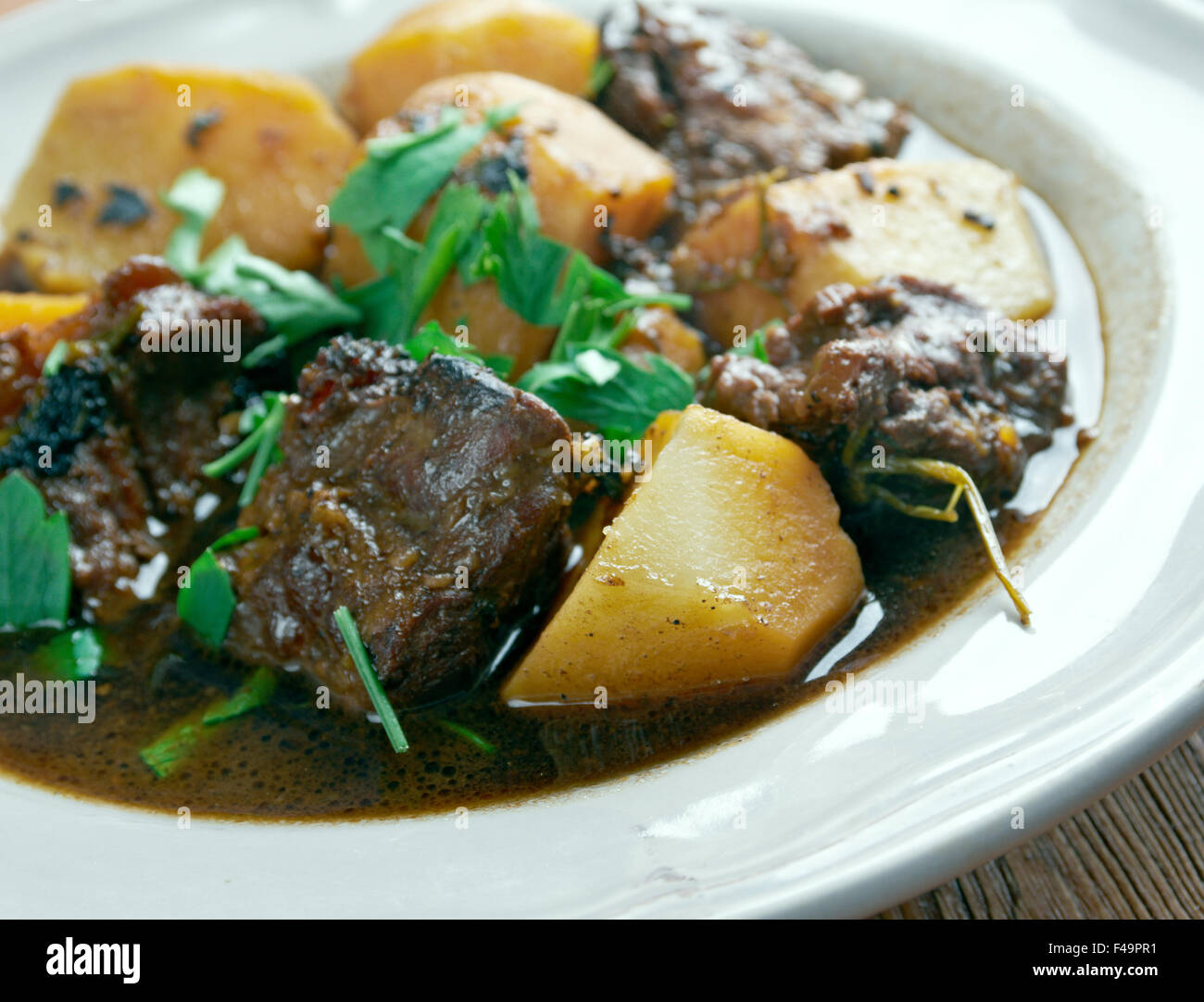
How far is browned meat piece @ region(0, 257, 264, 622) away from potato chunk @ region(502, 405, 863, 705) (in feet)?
3.97

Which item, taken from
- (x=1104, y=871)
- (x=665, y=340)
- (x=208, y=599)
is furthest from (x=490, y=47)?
(x=1104, y=871)

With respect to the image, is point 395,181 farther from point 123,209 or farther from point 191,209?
point 123,209

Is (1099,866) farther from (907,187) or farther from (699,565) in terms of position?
(907,187)

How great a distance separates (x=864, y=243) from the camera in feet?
10.7

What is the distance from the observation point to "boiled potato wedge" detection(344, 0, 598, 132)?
414 centimetres

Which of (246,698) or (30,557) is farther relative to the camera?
(30,557)

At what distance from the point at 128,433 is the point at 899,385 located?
6.93 feet

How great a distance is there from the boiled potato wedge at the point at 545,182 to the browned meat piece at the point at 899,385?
0.55 meters

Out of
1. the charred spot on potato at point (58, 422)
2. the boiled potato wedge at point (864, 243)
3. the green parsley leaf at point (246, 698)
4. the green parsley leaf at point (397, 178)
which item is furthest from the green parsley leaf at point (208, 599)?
the boiled potato wedge at point (864, 243)

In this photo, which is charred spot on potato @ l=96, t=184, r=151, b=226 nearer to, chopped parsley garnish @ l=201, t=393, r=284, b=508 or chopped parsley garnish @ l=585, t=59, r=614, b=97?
chopped parsley garnish @ l=201, t=393, r=284, b=508

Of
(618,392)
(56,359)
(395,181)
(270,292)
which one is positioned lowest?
(56,359)

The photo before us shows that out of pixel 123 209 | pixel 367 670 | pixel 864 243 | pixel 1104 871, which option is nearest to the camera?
pixel 1104 871

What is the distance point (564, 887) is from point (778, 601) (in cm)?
80

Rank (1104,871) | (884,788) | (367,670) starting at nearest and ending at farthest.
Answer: (884,788), (1104,871), (367,670)
